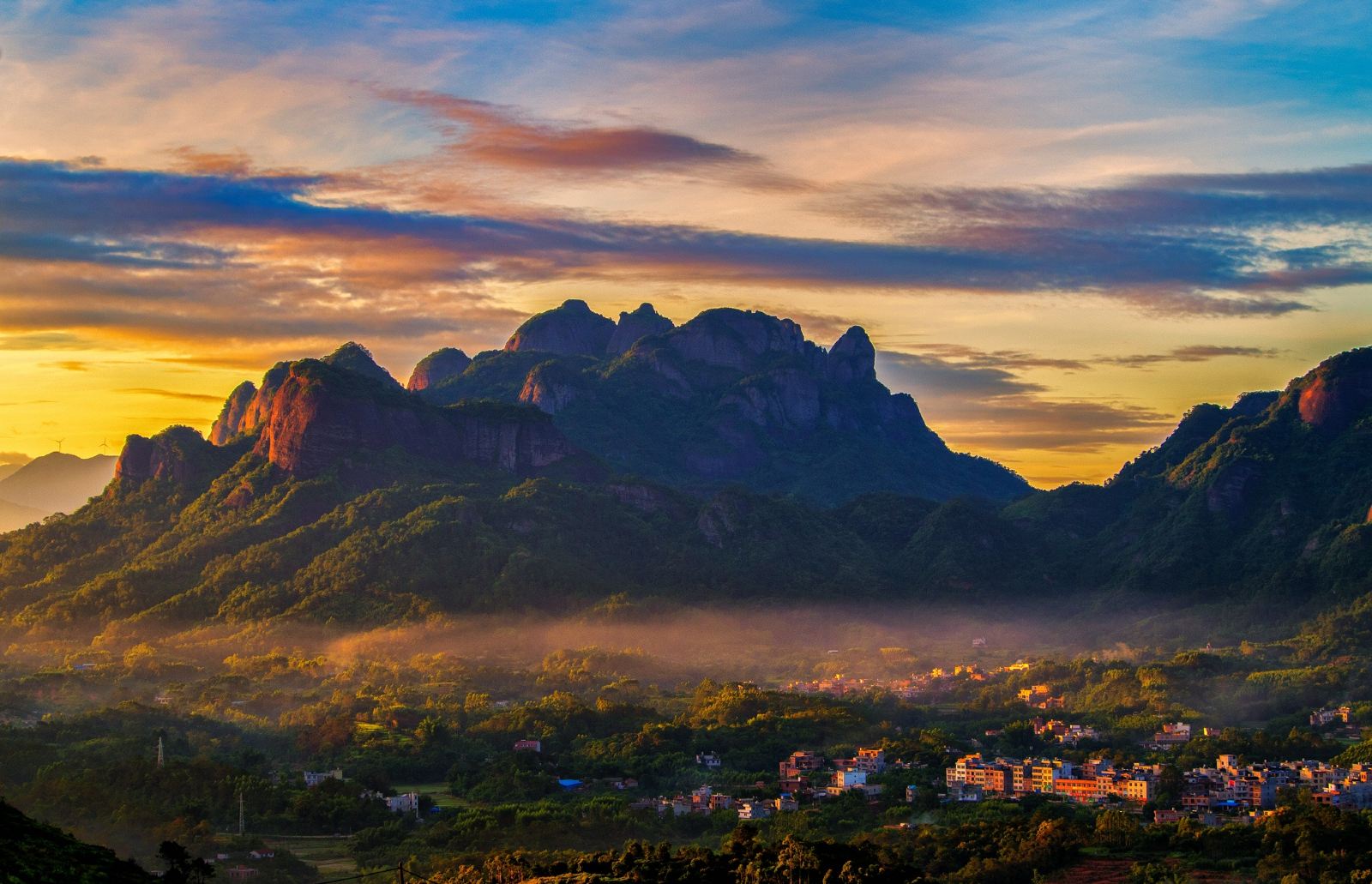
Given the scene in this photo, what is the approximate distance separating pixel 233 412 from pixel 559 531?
58.8m

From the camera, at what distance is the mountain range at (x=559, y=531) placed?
129000mm

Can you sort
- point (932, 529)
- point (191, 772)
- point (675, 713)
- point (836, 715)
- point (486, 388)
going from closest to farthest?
point (191, 772)
point (836, 715)
point (675, 713)
point (932, 529)
point (486, 388)

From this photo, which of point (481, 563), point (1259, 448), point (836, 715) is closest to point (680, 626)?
point (481, 563)

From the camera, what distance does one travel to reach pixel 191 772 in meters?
61.4

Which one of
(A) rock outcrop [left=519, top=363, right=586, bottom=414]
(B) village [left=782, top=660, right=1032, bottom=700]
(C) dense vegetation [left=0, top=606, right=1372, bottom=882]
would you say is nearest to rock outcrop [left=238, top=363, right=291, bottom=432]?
(A) rock outcrop [left=519, top=363, right=586, bottom=414]

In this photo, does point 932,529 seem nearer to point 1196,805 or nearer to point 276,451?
point 276,451

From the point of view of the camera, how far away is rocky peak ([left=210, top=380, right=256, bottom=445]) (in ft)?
595

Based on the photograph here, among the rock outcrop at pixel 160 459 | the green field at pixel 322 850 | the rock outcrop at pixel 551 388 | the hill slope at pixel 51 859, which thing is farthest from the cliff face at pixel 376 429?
the hill slope at pixel 51 859

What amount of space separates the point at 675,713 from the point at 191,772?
128 feet

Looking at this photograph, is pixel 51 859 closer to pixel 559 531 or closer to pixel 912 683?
pixel 912 683

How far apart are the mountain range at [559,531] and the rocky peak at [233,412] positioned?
29.4 feet

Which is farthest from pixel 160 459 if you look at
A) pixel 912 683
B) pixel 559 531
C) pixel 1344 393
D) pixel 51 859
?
pixel 51 859

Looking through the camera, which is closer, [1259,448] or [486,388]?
[1259,448]

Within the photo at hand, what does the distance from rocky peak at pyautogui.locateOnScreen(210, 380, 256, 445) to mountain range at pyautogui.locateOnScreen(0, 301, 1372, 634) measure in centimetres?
896
